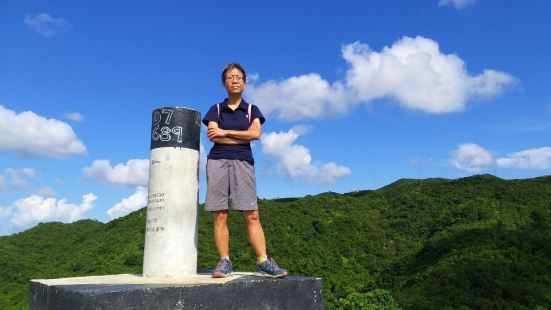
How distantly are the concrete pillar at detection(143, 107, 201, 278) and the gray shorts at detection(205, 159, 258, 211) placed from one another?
49 centimetres

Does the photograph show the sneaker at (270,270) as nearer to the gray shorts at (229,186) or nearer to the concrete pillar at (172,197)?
the gray shorts at (229,186)

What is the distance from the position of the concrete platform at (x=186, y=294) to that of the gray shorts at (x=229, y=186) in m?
0.84

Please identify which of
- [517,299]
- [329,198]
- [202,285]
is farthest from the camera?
[329,198]

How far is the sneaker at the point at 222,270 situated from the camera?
17.8 feet

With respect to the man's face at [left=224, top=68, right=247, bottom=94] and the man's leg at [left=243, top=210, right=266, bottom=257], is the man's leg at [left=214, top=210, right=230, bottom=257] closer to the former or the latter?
the man's leg at [left=243, top=210, right=266, bottom=257]

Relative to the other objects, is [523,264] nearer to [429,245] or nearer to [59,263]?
[429,245]

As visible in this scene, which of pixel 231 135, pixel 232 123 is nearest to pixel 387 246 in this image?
pixel 232 123

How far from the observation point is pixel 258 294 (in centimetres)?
507

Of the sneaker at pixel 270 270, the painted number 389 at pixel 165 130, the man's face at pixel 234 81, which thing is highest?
the man's face at pixel 234 81

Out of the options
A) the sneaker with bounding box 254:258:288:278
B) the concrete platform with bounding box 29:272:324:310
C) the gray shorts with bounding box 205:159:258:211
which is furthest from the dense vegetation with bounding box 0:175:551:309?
the gray shorts with bounding box 205:159:258:211

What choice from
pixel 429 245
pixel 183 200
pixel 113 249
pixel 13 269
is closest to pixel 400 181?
pixel 429 245

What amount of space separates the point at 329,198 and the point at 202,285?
172 feet

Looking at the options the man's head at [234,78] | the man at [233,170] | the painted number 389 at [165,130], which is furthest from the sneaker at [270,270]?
the man's head at [234,78]

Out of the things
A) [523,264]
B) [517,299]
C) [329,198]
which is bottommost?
[517,299]
